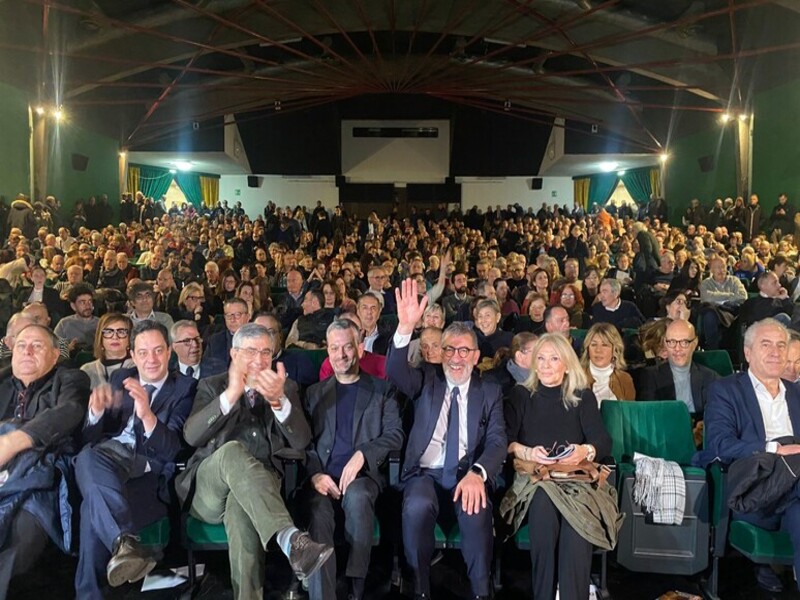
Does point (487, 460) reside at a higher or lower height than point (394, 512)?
higher

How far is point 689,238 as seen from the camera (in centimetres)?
930

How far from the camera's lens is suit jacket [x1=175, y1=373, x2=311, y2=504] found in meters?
2.31

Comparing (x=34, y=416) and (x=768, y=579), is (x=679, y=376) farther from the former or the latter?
(x=34, y=416)

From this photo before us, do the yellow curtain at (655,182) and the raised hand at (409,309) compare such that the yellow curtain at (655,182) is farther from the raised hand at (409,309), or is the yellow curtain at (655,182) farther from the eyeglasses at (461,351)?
the raised hand at (409,309)

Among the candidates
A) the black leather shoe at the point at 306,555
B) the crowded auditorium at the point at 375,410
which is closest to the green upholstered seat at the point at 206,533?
the crowded auditorium at the point at 375,410

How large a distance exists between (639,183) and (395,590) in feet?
48.7

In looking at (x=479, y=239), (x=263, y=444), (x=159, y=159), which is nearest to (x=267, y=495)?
(x=263, y=444)

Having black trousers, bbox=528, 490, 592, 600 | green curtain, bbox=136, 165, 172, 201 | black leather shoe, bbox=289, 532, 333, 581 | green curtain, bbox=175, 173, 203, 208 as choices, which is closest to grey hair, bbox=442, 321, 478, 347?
black trousers, bbox=528, 490, 592, 600

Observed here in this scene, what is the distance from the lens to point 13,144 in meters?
7.50

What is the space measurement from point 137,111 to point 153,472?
1043 cm

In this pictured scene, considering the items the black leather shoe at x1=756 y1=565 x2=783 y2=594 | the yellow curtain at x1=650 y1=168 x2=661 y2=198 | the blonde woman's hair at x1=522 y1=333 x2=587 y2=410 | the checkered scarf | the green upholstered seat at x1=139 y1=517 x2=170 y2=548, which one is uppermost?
the yellow curtain at x1=650 y1=168 x2=661 y2=198

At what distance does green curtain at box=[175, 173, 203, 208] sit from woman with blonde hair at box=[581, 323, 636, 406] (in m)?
9.73

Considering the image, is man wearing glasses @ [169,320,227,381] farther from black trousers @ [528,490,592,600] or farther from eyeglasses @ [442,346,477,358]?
black trousers @ [528,490,592,600]

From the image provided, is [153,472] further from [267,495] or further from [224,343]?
[224,343]
